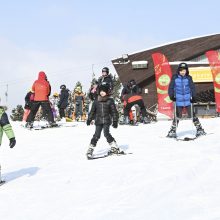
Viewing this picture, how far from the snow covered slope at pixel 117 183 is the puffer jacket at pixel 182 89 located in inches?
41.9

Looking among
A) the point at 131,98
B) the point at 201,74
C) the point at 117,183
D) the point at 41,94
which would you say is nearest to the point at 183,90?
the point at 131,98

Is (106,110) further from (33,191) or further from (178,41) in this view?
(178,41)

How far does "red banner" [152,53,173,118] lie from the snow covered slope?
12.9m

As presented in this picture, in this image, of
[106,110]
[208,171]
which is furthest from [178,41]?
[208,171]

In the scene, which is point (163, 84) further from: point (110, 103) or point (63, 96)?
point (110, 103)

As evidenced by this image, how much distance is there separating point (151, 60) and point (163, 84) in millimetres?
9729

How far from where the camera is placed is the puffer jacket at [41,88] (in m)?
14.5

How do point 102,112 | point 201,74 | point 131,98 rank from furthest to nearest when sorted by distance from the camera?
point 201,74
point 131,98
point 102,112

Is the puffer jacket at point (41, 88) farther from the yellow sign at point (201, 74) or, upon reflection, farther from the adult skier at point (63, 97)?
the yellow sign at point (201, 74)

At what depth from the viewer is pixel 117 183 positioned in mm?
6188

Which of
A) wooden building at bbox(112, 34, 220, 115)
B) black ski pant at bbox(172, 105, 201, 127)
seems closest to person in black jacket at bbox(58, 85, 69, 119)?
black ski pant at bbox(172, 105, 201, 127)

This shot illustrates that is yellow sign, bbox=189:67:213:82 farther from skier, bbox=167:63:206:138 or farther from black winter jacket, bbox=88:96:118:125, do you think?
black winter jacket, bbox=88:96:118:125

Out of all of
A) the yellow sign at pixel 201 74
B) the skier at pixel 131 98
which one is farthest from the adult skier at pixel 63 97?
the yellow sign at pixel 201 74

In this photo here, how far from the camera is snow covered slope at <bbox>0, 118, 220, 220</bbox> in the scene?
480cm
